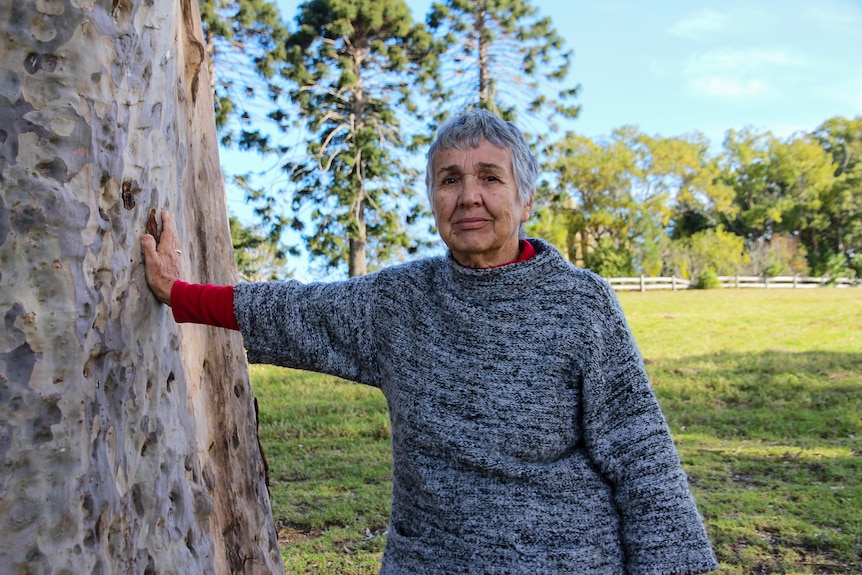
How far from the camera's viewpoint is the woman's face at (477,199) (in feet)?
7.11

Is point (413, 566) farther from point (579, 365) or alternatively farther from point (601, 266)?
point (601, 266)

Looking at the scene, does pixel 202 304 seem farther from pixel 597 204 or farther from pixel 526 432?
pixel 597 204

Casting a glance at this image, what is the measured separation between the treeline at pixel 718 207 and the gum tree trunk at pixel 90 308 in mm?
24758

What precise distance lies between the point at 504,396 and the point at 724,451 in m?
5.34

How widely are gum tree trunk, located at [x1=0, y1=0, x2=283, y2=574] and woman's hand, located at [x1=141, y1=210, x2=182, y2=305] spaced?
1.1 inches

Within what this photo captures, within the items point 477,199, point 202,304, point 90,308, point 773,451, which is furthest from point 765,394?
point 90,308

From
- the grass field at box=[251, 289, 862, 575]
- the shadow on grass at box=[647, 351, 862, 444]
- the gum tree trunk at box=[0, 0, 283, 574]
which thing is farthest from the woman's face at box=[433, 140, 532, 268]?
the shadow on grass at box=[647, 351, 862, 444]

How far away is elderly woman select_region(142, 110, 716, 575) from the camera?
6.91 feet

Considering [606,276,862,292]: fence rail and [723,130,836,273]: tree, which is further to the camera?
[723,130,836,273]: tree

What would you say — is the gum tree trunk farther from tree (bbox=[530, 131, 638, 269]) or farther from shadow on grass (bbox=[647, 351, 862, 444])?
tree (bbox=[530, 131, 638, 269])

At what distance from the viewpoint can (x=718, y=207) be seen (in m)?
41.5

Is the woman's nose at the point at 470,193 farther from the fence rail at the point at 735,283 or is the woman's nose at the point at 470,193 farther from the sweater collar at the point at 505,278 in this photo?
the fence rail at the point at 735,283

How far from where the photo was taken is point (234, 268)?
3127 millimetres

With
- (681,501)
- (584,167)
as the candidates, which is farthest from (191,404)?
(584,167)
